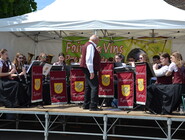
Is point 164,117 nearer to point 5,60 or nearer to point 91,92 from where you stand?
point 91,92

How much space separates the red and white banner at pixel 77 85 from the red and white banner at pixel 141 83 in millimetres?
1455

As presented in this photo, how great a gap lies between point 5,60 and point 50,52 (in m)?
4.88

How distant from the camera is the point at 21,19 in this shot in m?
8.30

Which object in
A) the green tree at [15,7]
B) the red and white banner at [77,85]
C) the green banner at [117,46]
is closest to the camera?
the red and white banner at [77,85]

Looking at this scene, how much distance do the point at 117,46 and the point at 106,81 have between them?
500 cm

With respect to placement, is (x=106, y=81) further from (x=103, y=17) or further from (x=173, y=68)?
(x=103, y=17)

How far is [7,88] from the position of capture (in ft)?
20.6

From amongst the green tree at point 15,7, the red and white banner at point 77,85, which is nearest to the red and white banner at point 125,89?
the red and white banner at point 77,85

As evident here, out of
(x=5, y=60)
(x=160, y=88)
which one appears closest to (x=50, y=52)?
(x=5, y=60)

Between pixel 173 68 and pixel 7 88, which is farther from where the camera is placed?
pixel 7 88

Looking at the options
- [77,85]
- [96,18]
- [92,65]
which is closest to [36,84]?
[77,85]

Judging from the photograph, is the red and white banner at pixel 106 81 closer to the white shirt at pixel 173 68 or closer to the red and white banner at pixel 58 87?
the red and white banner at pixel 58 87

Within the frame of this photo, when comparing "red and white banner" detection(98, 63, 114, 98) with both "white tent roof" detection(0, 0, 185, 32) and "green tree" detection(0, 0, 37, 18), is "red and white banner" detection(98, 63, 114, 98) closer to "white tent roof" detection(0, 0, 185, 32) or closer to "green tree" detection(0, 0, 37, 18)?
"white tent roof" detection(0, 0, 185, 32)

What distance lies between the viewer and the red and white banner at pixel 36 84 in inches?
246
